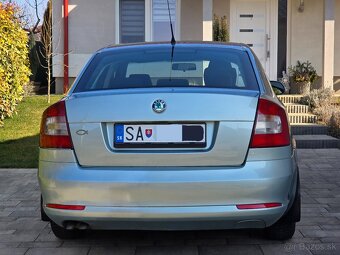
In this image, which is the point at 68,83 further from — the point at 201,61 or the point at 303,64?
the point at 201,61

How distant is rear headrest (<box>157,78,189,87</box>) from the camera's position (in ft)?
12.1

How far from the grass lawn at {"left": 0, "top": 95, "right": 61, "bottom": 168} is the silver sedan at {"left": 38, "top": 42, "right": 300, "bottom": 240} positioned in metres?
4.18

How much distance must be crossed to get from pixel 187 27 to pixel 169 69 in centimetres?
979

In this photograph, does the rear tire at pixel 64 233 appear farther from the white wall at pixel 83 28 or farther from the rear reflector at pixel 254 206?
the white wall at pixel 83 28

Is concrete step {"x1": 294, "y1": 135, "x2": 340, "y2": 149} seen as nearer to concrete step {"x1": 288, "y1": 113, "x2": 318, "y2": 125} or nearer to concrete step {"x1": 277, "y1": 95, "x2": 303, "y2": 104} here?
concrete step {"x1": 288, "y1": 113, "x2": 318, "y2": 125}

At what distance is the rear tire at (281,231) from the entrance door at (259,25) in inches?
400

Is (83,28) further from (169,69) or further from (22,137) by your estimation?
(169,69)

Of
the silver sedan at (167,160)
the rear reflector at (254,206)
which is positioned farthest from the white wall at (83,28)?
the rear reflector at (254,206)

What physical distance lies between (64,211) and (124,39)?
425 inches

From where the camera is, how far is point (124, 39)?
1380 cm

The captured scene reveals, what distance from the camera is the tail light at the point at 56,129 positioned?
3465 millimetres

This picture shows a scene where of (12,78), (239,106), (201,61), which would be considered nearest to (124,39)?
(12,78)

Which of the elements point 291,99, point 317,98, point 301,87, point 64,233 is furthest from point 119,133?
point 301,87

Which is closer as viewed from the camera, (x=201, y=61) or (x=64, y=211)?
(x=64, y=211)
